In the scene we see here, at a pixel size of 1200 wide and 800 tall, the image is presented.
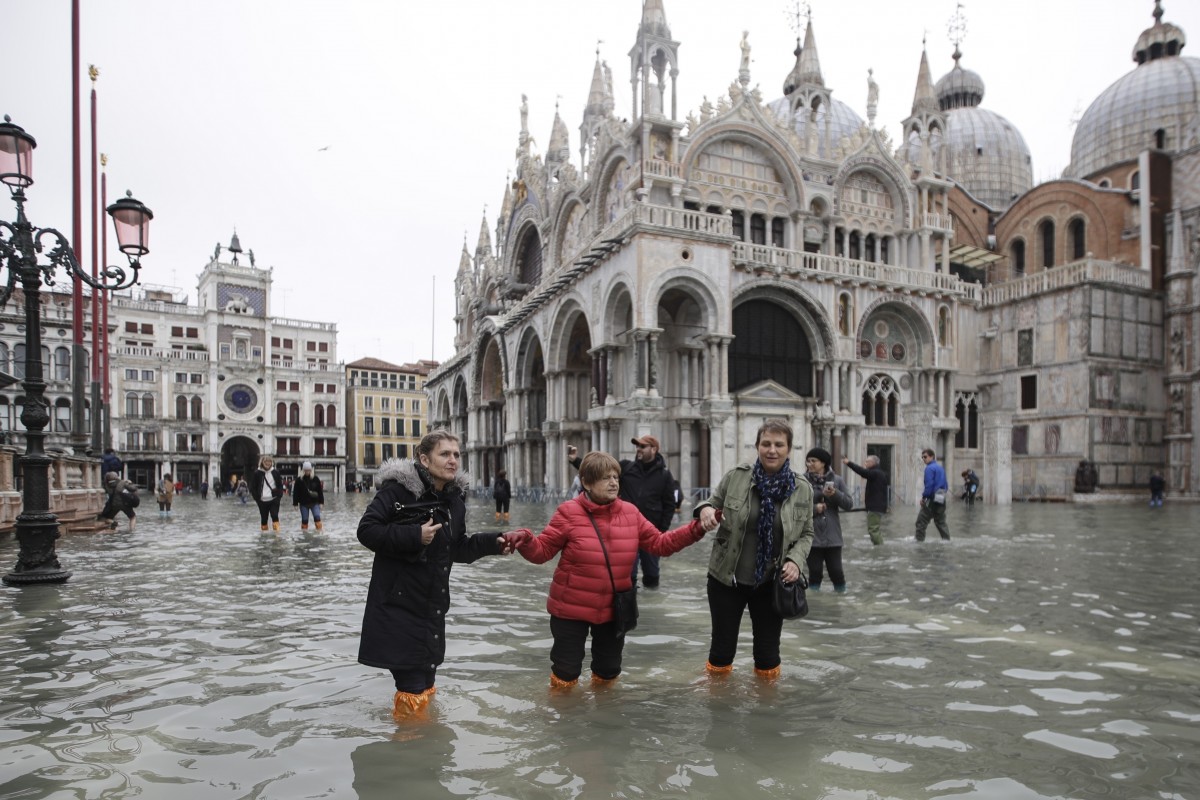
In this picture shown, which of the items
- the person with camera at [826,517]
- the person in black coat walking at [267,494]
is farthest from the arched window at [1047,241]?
the person in black coat walking at [267,494]

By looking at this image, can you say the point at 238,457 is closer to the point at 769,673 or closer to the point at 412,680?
the point at 412,680

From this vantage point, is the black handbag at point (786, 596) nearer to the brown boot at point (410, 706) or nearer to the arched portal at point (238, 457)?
the brown boot at point (410, 706)

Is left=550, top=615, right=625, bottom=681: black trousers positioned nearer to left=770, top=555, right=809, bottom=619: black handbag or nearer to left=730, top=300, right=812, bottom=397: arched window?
left=770, top=555, right=809, bottom=619: black handbag

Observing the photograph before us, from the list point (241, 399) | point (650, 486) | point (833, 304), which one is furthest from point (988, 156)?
point (241, 399)

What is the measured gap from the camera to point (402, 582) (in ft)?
13.5

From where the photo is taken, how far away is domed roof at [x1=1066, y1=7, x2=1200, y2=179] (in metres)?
38.2

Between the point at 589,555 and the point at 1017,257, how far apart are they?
4044 centimetres

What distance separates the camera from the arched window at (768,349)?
Result: 91.4 ft

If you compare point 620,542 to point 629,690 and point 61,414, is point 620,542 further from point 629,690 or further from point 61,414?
point 61,414

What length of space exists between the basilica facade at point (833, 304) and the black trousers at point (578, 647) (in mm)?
19511

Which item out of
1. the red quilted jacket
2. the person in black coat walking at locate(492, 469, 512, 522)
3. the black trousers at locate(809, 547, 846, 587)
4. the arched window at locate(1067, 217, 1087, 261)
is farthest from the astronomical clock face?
the red quilted jacket

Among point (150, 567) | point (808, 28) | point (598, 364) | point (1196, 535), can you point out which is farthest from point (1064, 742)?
point (808, 28)

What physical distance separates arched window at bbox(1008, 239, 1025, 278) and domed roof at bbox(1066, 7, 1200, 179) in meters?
6.54

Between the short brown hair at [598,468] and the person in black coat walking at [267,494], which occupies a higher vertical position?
the short brown hair at [598,468]
